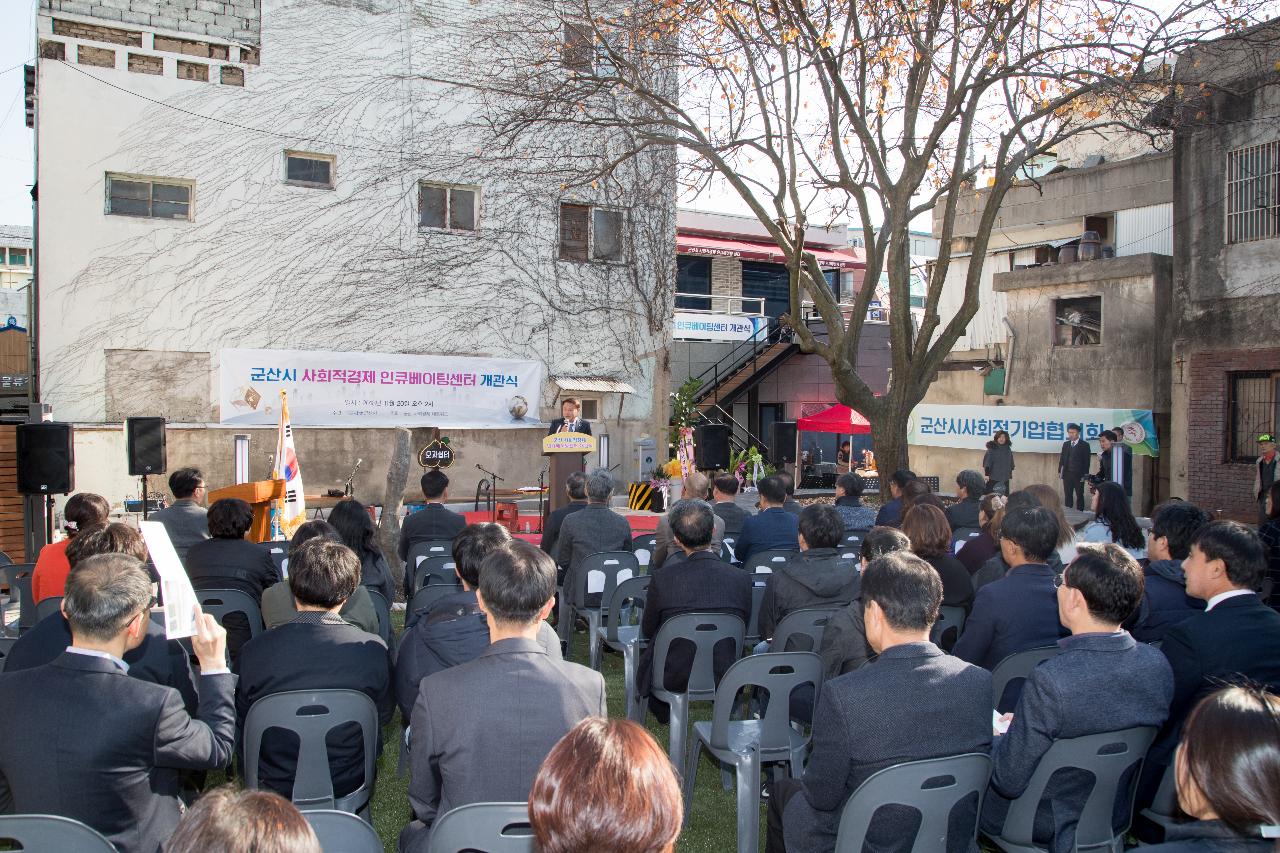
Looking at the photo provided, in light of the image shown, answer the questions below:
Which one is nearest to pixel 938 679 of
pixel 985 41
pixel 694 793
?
pixel 694 793

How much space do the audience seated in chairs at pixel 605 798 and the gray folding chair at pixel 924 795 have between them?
1.02 meters

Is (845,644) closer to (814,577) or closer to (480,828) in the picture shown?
(814,577)

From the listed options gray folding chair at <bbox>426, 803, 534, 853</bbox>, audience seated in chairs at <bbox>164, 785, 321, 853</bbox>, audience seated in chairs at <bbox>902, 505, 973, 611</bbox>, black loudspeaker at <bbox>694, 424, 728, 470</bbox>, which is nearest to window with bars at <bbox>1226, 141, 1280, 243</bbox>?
black loudspeaker at <bbox>694, 424, 728, 470</bbox>

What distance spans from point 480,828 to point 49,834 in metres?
0.87

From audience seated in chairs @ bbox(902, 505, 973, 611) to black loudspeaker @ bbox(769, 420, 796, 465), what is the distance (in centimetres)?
1511

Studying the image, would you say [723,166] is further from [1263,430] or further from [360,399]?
[1263,430]

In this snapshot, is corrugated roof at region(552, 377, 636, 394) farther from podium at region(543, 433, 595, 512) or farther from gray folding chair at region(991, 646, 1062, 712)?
gray folding chair at region(991, 646, 1062, 712)

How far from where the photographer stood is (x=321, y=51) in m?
14.1

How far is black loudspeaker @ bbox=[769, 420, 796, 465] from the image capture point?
19.7 meters

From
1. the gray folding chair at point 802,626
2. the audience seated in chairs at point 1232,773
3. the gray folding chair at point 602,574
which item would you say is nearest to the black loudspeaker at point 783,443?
the gray folding chair at point 602,574

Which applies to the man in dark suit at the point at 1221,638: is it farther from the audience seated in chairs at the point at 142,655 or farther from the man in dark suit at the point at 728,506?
the man in dark suit at the point at 728,506

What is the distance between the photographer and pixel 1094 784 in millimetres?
2668

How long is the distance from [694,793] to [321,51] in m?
13.3

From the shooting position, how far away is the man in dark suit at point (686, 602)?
409cm
